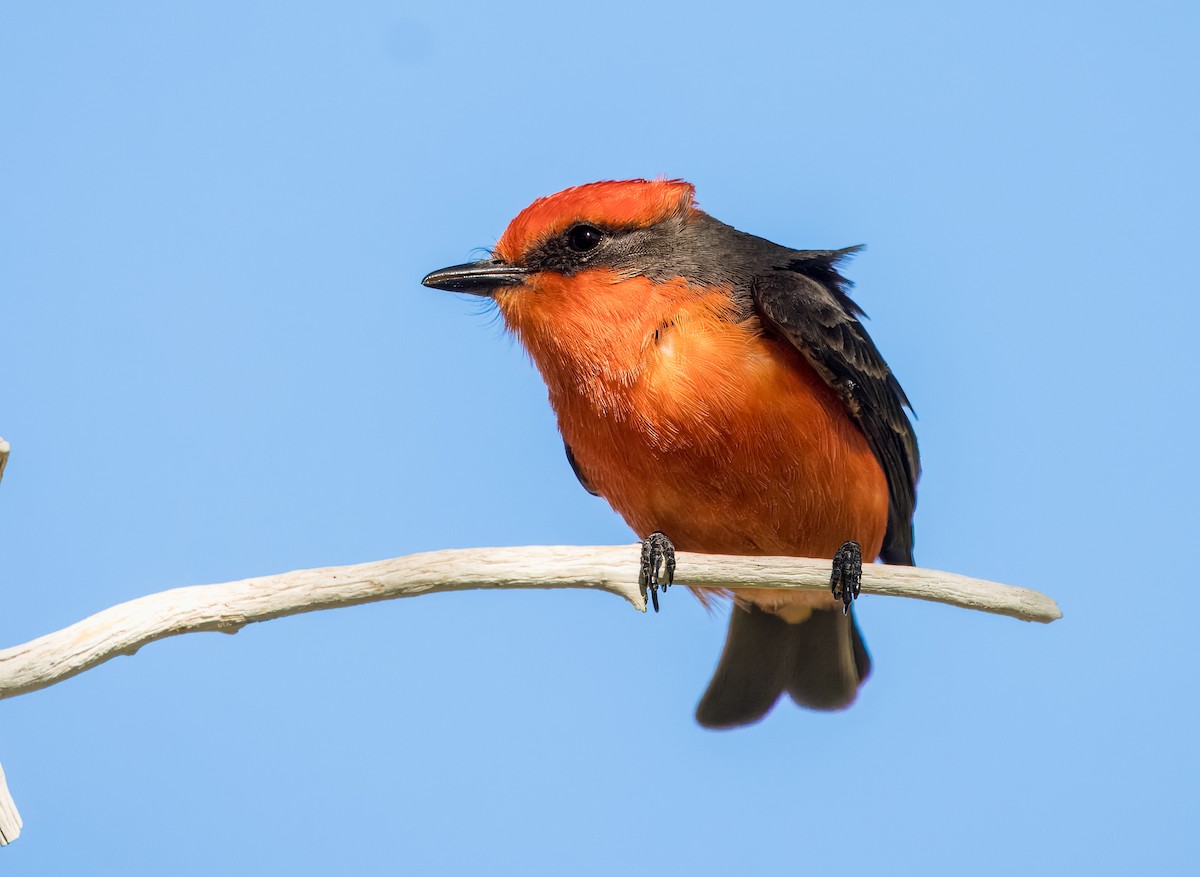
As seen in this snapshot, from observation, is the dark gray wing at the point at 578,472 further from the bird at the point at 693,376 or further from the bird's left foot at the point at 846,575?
the bird's left foot at the point at 846,575

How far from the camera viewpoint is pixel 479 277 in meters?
3.77

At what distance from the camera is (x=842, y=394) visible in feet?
12.4

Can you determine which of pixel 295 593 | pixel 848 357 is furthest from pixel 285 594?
pixel 848 357

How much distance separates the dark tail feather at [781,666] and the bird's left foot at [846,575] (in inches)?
31.1

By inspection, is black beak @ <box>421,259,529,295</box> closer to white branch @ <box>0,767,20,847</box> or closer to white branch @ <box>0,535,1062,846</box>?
white branch @ <box>0,535,1062,846</box>

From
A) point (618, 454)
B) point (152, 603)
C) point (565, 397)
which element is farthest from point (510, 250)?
point (152, 603)

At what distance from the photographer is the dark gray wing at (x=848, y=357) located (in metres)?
3.69

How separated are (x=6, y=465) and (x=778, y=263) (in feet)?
7.54

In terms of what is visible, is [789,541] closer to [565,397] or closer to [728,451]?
[728,451]

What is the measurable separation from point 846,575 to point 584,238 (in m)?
1.24

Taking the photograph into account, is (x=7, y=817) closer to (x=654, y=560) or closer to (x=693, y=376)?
(x=654, y=560)

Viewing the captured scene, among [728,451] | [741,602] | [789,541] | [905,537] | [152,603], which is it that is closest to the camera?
[152,603]

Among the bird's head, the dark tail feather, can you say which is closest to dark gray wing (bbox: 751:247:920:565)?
the bird's head

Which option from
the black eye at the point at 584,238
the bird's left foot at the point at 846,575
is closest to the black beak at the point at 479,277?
the black eye at the point at 584,238
